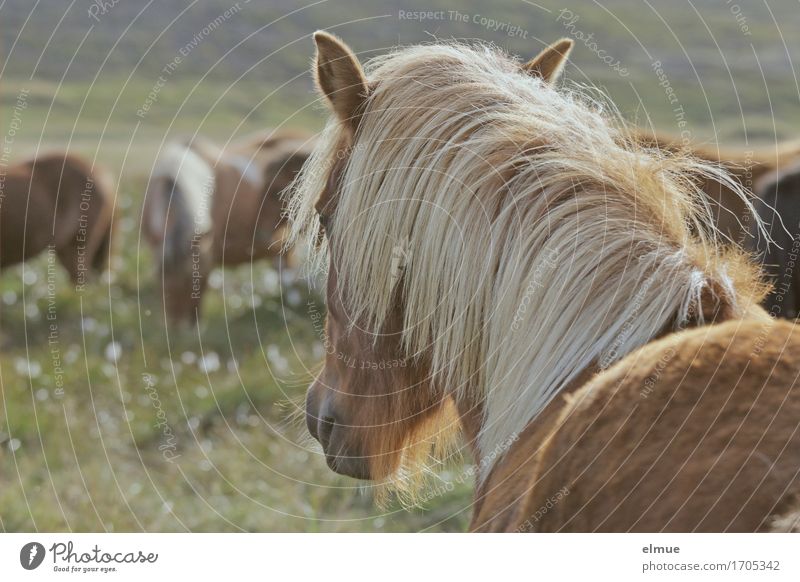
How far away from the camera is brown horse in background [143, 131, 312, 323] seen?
20.6 feet

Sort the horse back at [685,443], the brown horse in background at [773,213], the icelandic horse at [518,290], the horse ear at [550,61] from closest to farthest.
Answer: the horse back at [685,443] → the icelandic horse at [518,290] → the horse ear at [550,61] → the brown horse in background at [773,213]

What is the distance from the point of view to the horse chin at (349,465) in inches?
72.0

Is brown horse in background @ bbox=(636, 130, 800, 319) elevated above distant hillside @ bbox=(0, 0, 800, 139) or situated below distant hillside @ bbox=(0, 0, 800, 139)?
below

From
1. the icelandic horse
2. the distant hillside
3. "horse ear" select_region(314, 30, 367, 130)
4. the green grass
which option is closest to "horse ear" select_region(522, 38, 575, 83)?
the icelandic horse

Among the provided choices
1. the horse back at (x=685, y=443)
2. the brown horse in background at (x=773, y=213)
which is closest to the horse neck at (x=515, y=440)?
the horse back at (x=685, y=443)

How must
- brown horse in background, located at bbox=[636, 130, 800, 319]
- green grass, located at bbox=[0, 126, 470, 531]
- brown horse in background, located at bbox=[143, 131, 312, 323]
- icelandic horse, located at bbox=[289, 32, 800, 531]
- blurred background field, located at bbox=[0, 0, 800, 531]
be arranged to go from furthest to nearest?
brown horse in background, located at bbox=[143, 131, 312, 323] < brown horse in background, located at bbox=[636, 130, 800, 319] < green grass, located at bbox=[0, 126, 470, 531] < blurred background field, located at bbox=[0, 0, 800, 531] < icelandic horse, located at bbox=[289, 32, 800, 531]

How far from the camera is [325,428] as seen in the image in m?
1.83

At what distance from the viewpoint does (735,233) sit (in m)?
4.11

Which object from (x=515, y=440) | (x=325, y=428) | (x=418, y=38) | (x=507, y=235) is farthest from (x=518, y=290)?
(x=418, y=38)

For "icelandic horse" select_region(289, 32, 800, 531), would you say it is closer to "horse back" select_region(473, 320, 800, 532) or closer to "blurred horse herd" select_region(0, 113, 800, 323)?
"horse back" select_region(473, 320, 800, 532)

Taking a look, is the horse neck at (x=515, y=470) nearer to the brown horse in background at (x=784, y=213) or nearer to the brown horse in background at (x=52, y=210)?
the brown horse in background at (x=784, y=213)

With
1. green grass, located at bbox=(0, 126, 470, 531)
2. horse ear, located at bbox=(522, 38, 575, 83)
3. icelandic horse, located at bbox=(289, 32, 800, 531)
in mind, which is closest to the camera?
icelandic horse, located at bbox=(289, 32, 800, 531)

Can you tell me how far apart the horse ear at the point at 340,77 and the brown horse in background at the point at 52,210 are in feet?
15.1
